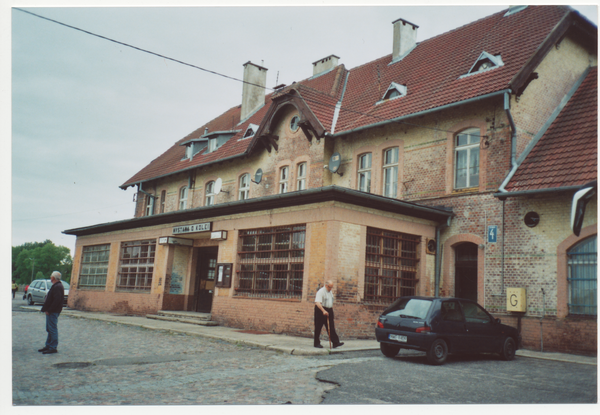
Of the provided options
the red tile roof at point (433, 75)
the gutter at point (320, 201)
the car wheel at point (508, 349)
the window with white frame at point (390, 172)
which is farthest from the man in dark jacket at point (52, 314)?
the red tile roof at point (433, 75)

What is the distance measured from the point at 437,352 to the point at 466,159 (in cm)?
762

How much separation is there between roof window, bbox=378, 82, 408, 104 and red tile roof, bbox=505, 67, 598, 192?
5.48m

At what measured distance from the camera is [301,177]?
21.3 meters

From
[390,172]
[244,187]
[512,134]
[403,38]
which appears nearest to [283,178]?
[244,187]

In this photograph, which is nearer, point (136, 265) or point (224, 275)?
point (224, 275)

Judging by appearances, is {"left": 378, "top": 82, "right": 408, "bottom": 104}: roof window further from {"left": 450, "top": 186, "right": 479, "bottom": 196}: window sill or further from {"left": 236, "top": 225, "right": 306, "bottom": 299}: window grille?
{"left": 236, "top": 225, "right": 306, "bottom": 299}: window grille

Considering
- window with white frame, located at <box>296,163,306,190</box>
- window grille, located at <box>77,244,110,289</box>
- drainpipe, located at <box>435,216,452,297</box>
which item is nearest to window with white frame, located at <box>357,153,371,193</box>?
window with white frame, located at <box>296,163,306,190</box>

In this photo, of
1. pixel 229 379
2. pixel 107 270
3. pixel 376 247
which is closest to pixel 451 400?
pixel 229 379

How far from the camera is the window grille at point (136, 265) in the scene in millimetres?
22797

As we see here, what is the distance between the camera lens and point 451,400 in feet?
24.8

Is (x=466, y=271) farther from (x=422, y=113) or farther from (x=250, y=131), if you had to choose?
(x=250, y=131)

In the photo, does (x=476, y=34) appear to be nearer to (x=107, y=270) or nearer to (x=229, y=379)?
(x=229, y=379)

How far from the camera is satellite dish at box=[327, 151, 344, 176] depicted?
19853 mm
